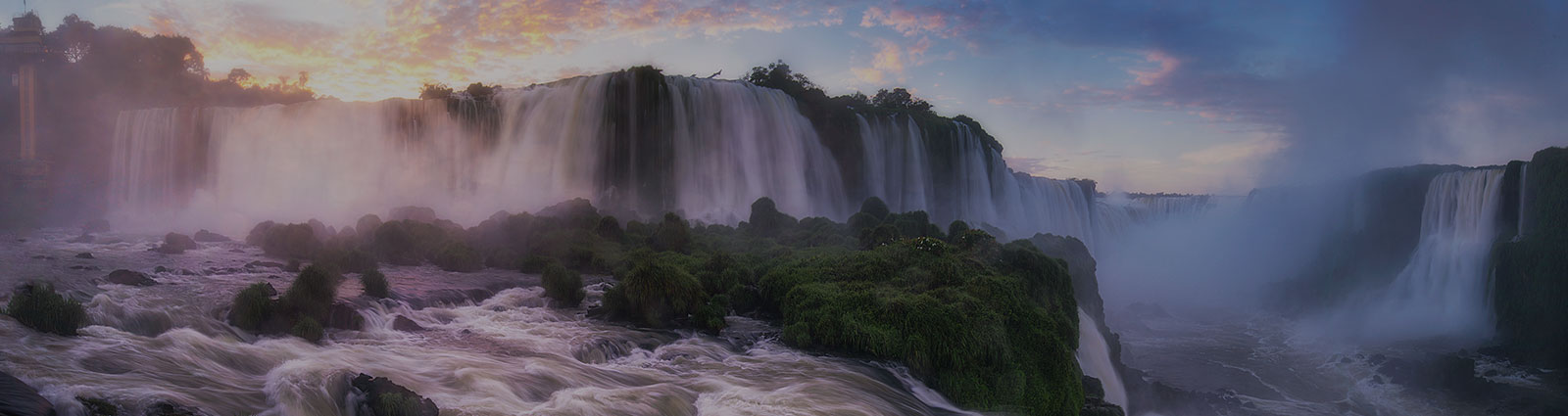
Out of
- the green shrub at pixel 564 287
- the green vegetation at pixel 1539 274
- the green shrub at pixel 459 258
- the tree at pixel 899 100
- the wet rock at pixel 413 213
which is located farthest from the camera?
the tree at pixel 899 100

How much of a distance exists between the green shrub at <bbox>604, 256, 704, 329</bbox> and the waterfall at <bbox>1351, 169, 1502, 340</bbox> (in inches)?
1160

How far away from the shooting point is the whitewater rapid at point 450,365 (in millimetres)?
6430

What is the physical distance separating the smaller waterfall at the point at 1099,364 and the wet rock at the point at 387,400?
979 centimetres

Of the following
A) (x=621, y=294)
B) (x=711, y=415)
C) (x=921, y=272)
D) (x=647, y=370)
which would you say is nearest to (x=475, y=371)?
(x=647, y=370)

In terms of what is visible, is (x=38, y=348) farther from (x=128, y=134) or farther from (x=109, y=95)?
(x=109, y=95)

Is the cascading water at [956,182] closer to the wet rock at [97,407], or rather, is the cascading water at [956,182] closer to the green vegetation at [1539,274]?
the green vegetation at [1539,274]

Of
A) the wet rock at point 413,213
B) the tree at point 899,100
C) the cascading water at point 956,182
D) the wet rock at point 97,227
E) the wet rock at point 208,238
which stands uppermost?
the tree at point 899,100

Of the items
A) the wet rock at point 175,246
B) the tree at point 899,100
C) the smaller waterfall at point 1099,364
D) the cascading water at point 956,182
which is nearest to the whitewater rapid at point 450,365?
the smaller waterfall at point 1099,364

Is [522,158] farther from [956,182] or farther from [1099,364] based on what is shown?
[956,182]

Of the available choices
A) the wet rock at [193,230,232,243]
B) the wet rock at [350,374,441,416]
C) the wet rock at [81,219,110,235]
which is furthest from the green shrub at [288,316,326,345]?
the wet rock at [81,219,110,235]

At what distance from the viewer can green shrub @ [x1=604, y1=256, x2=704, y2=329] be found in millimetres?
10688

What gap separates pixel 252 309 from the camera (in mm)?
8812

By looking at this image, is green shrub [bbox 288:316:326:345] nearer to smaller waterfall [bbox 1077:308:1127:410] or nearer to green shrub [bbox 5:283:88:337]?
green shrub [bbox 5:283:88:337]

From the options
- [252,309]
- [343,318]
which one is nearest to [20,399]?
[252,309]
